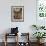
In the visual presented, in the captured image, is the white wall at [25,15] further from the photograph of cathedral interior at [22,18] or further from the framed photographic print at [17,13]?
the framed photographic print at [17,13]

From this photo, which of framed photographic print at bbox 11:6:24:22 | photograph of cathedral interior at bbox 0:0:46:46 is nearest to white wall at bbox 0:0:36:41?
photograph of cathedral interior at bbox 0:0:46:46

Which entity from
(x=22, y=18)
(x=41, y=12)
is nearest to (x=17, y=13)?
(x=22, y=18)

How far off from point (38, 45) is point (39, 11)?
69.6 inches

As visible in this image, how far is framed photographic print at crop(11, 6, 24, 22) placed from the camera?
287 inches

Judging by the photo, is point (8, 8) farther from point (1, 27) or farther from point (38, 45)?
point (38, 45)

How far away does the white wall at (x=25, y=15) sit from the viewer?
7.26 meters

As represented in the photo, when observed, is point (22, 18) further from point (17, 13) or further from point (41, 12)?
point (41, 12)

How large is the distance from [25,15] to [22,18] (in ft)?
0.66

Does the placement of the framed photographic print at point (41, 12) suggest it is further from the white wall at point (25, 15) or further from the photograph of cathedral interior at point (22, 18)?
the white wall at point (25, 15)

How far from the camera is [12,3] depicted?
7.26m

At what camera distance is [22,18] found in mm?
7316

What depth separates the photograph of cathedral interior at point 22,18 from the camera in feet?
23.8

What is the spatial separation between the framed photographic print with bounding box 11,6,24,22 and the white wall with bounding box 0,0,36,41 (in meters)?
0.14

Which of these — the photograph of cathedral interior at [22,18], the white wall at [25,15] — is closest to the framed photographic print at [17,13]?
the photograph of cathedral interior at [22,18]
